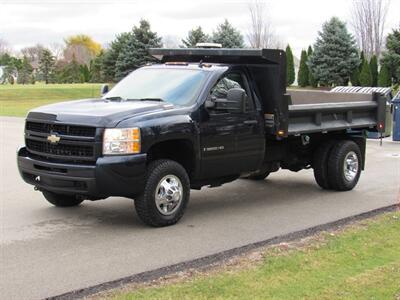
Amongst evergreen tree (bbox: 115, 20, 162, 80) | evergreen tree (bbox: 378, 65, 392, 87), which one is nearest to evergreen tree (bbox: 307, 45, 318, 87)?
evergreen tree (bbox: 378, 65, 392, 87)

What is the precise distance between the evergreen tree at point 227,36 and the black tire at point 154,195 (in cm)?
3286

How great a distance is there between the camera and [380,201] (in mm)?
8750

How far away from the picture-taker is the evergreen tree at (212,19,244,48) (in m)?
39.5

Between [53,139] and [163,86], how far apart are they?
169cm

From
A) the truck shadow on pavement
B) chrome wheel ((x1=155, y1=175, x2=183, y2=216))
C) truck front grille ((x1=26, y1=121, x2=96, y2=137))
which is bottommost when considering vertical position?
the truck shadow on pavement

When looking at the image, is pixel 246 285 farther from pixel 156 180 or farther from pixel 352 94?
pixel 352 94

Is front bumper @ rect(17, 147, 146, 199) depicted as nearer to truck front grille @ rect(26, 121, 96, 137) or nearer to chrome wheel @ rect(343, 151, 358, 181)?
truck front grille @ rect(26, 121, 96, 137)

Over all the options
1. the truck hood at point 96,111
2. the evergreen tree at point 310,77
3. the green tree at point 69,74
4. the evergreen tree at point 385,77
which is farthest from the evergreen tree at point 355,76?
the green tree at point 69,74

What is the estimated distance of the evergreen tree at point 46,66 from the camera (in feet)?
248

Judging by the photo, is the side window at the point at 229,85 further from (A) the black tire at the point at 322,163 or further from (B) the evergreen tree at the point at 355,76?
(B) the evergreen tree at the point at 355,76

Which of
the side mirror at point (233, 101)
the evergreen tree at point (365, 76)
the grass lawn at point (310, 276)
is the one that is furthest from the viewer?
the evergreen tree at point (365, 76)

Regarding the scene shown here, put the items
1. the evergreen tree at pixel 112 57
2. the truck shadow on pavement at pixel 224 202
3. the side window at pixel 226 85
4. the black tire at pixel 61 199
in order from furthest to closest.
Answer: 1. the evergreen tree at pixel 112 57
2. the black tire at pixel 61 199
3. the side window at pixel 226 85
4. the truck shadow on pavement at pixel 224 202

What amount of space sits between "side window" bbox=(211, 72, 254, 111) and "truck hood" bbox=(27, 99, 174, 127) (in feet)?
2.48

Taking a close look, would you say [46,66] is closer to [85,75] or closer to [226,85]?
[85,75]
